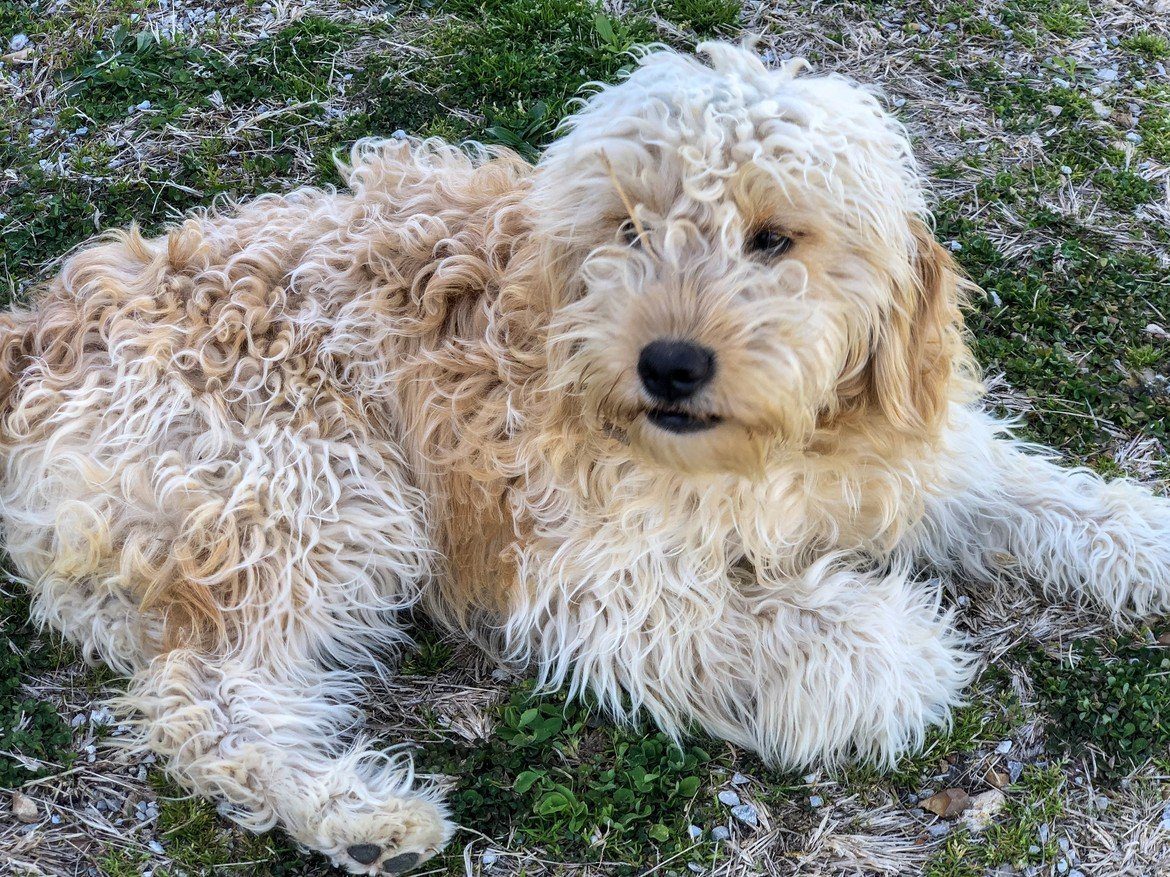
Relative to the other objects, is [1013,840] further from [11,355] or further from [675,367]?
[11,355]

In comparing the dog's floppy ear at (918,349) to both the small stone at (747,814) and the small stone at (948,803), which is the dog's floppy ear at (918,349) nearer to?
the small stone at (948,803)

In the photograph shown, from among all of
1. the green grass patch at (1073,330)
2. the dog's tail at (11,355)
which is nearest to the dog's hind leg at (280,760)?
the dog's tail at (11,355)

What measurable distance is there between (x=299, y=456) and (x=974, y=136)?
3884 millimetres

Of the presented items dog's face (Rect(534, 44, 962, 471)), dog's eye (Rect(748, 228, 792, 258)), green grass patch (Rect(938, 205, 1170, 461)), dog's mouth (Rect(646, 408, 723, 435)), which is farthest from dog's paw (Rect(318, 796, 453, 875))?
green grass patch (Rect(938, 205, 1170, 461))

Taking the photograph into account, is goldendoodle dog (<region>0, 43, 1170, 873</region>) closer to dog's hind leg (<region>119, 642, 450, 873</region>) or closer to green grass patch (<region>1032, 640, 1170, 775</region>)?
dog's hind leg (<region>119, 642, 450, 873</region>)

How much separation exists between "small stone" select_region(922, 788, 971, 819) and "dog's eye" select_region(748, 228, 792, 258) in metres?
1.87

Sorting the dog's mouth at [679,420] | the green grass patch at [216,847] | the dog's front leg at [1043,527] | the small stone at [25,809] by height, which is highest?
the dog's mouth at [679,420]

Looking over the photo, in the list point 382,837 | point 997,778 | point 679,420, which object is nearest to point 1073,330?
point 997,778

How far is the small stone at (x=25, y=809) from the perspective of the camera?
3603 millimetres

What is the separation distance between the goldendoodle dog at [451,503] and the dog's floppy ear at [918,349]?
0.01 meters

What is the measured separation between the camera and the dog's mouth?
2846 mm

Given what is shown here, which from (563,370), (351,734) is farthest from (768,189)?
(351,734)

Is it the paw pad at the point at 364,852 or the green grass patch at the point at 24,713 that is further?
the green grass patch at the point at 24,713

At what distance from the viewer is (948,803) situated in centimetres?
354
